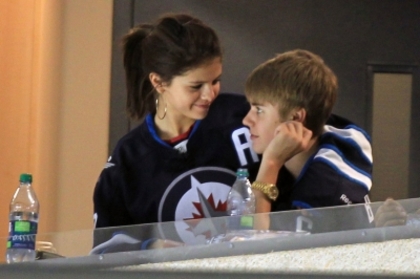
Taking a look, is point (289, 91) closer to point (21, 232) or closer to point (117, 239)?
point (21, 232)

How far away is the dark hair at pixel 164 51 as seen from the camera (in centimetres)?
162

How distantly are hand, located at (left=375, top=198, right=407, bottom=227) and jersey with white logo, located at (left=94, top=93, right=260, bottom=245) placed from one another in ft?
3.02

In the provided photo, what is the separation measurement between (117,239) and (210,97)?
3.22ft

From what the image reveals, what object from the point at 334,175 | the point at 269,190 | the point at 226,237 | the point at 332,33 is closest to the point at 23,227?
the point at 269,190

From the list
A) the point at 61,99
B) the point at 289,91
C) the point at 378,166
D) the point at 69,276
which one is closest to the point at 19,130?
the point at 61,99

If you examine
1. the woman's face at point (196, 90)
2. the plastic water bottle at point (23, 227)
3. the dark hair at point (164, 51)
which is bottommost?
the plastic water bottle at point (23, 227)

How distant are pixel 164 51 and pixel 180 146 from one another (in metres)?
0.23

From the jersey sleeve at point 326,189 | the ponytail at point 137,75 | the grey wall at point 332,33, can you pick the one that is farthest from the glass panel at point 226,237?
the grey wall at point 332,33

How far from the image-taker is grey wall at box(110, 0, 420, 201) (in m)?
2.47

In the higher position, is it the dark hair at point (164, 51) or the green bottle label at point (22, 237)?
the dark hair at point (164, 51)

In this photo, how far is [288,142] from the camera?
157 cm

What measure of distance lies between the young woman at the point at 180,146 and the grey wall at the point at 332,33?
825mm

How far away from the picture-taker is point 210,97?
1.61 metres

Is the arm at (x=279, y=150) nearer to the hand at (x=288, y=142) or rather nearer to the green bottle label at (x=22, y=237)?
the hand at (x=288, y=142)
